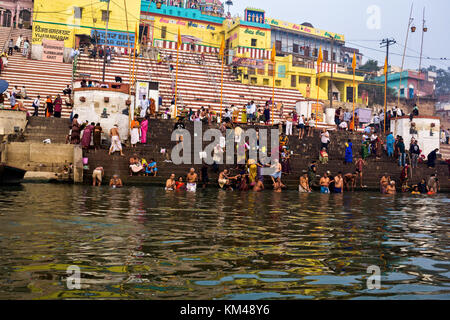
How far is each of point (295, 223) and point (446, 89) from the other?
95258 millimetres

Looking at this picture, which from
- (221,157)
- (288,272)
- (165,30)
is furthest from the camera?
(165,30)

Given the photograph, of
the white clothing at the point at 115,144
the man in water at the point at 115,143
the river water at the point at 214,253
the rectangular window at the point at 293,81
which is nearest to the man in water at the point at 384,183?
the river water at the point at 214,253

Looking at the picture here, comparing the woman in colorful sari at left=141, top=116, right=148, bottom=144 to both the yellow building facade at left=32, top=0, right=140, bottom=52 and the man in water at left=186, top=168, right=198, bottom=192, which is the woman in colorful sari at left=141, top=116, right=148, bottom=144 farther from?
the yellow building facade at left=32, top=0, right=140, bottom=52

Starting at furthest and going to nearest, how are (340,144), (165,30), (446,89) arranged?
1. (446,89)
2. (165,30)
3. (340,144)

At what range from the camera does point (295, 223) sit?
30.3 ft

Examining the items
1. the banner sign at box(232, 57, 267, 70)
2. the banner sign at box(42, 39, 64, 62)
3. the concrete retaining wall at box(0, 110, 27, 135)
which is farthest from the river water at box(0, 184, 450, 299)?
the banner sign at box(232, 57, 267, 70)

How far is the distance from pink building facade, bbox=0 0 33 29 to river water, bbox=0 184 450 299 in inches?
1406

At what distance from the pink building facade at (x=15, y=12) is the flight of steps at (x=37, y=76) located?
315 inches

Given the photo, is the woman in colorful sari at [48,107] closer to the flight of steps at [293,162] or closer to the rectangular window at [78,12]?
the flight of steps at [293,162]

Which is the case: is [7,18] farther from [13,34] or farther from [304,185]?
[304,185]

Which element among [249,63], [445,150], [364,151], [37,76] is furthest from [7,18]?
[445,150]

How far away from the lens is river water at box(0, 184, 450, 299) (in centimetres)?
437

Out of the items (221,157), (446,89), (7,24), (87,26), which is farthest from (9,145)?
(446,89)
